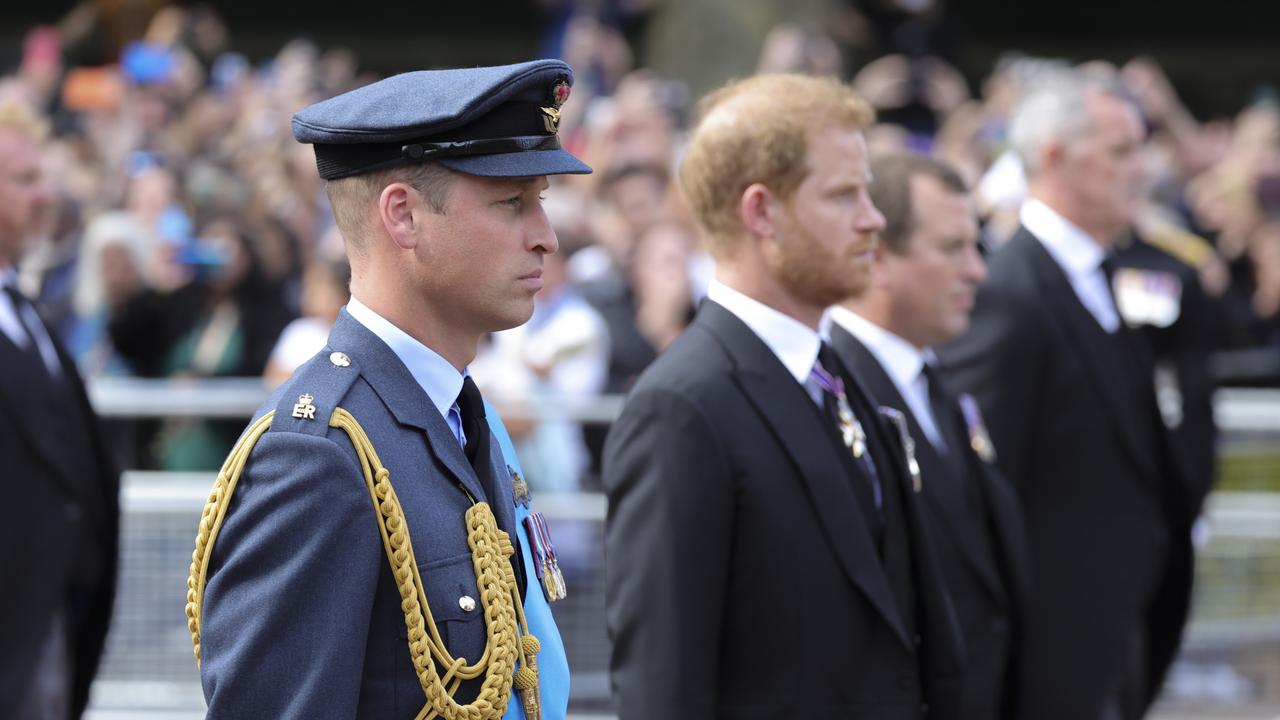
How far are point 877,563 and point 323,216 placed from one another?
24.3 feet

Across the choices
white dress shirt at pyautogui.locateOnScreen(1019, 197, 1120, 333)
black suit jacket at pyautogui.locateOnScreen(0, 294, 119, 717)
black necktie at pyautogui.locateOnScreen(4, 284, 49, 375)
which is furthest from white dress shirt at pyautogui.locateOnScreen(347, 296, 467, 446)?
white dress shirt at pyautogui.locateOnScreen(1019, 197, 1120, 333)

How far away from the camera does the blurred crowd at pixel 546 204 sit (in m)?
7.84

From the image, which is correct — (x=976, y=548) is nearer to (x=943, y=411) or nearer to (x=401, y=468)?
(x=943, y=411)

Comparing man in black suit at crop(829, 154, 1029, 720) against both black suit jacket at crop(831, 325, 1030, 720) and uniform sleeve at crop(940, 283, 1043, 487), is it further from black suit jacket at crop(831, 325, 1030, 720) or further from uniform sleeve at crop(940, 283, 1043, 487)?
uniform sleeve at crop(940, 283, 1043, 487)

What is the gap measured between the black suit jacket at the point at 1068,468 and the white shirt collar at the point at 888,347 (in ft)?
2.43

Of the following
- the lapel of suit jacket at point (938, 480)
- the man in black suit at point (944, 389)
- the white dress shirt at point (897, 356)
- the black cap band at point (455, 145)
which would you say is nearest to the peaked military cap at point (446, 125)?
the black cap band at point (455, 145)

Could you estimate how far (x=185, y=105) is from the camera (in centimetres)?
1277

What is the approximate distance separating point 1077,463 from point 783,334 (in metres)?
1.98

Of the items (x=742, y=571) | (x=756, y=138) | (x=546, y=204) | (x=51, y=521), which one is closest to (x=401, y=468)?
(x=742, y=571)

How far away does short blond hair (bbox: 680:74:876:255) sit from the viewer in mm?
4031

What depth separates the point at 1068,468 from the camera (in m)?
5.61

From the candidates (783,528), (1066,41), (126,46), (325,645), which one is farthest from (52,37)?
(325,645)

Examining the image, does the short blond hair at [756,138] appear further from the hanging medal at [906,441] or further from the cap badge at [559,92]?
the cap badge at [559,92]

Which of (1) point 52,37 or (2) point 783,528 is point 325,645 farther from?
(1) point 52,37
